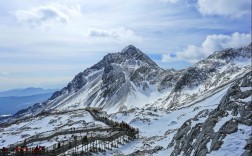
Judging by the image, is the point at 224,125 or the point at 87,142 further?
the point at 87,142

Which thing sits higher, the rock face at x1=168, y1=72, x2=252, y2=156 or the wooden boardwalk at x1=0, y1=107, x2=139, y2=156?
the rock face at x1=168, y1=72, x2=252, y2=156

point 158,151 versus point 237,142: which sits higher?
point 237,142

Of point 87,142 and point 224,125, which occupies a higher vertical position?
point 224,125

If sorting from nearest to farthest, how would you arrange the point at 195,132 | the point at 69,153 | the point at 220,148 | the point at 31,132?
the point at 220,148, the point at 195,132, the point at 69,153, the point at 31,132

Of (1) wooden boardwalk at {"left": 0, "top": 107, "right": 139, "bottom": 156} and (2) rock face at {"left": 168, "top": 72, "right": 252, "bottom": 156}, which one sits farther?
(1) wooden boardwalk at {"left": 0, "top": 107, "right": 139, "bottom": 156}

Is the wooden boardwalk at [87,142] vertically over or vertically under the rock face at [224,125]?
under

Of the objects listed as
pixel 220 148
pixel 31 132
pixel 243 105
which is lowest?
pixel 31 132

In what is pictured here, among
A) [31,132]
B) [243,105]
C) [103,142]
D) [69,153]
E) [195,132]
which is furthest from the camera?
[31,132]

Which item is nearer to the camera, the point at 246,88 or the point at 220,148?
the point at 220,148

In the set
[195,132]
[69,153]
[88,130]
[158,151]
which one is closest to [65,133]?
[88,130]

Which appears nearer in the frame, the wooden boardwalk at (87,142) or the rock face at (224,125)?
the rock face at (224,125)

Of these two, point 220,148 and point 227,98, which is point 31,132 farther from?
point 220,148
